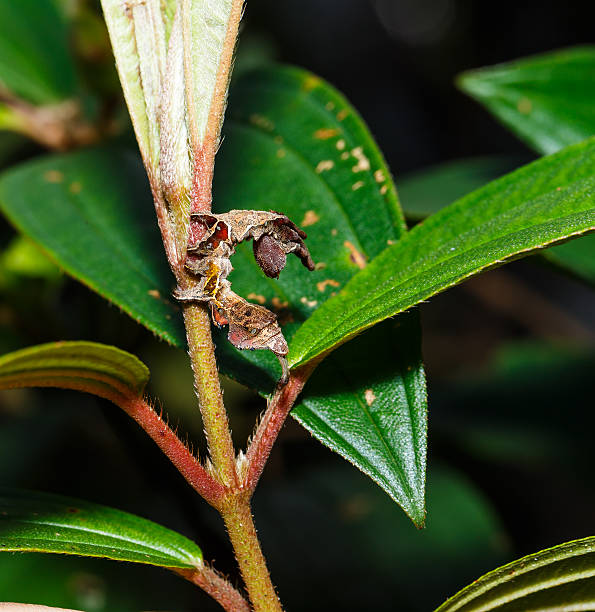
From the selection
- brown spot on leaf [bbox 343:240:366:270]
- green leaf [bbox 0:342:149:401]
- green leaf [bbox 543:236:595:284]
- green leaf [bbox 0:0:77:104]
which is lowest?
green leaf [bbox 0:342:149:401]

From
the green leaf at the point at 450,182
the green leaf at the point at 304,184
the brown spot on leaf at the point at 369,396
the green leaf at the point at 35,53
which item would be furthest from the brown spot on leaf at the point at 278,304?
the green leaf at the point at 35,53

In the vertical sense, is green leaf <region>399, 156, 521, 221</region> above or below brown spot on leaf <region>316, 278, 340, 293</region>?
above

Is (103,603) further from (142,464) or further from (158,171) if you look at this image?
(158,171)

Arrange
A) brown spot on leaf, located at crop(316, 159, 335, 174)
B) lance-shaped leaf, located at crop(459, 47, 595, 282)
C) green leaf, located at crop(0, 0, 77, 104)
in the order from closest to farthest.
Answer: brown spot on leaf, located at crop(316, 159, 335, 174) → lance-shaped leaf, located at crop(459, 47, 595, 282) → green leaf, located at crop(0, 0, 77, 104)

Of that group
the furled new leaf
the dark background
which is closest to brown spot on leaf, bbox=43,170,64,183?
the dark background

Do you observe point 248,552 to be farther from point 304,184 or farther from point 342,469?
point 342,469

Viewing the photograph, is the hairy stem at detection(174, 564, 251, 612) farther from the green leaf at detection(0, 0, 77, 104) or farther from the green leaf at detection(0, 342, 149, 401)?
the green leaf at detection(0, 0, 77, 104)

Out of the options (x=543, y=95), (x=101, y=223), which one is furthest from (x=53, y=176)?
(x=543, y=95)
